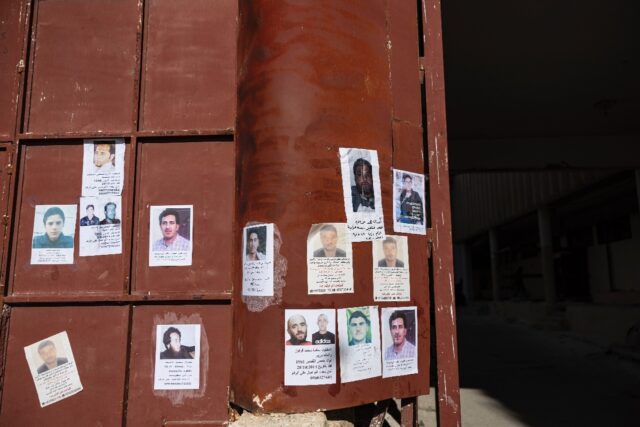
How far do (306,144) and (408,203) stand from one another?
733 mm

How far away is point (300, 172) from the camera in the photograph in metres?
2.83

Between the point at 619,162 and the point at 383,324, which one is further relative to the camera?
the point at 619,162

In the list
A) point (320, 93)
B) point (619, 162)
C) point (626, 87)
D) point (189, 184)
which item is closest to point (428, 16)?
point (320, 93)

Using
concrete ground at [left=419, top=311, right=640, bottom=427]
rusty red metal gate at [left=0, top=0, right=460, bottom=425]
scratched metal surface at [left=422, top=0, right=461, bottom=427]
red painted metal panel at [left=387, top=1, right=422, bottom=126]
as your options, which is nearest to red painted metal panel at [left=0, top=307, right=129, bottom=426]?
rusty red metal gate at [left=0, top=0, right=460, bottom=425]

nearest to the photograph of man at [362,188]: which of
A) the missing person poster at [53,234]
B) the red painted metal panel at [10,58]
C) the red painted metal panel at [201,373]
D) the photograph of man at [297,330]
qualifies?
the photograph of man at [297,330]

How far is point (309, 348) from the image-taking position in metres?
2.71

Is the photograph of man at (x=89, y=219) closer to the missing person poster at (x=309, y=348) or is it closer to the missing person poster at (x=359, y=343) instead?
the missing person poster at (x=309, y=348)

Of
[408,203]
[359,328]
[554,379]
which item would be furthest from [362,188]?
[554,379]

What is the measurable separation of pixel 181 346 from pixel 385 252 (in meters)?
1.33

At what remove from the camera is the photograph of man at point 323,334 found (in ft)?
8.93

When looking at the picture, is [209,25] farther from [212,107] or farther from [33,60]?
[33,60]

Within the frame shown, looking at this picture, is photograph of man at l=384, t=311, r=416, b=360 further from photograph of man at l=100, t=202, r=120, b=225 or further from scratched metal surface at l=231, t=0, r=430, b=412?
photograph of man at l=100, t=202, r=120, b=225

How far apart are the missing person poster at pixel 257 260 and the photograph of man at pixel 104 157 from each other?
1002 millimetres

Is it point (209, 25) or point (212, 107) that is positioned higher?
point (209, 25)
